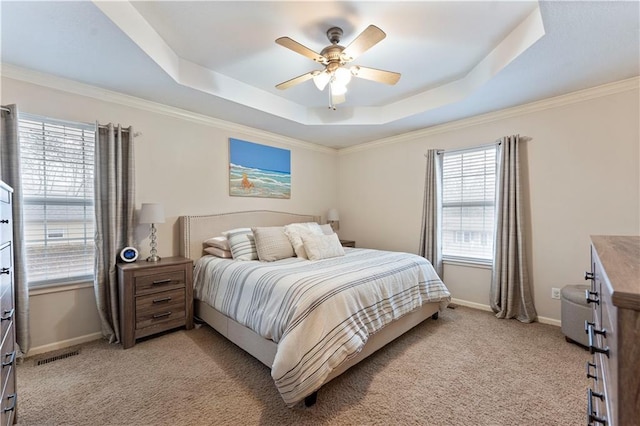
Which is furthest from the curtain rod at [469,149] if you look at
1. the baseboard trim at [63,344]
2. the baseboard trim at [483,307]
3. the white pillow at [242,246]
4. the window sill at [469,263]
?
the baseboard trim at [63,344]

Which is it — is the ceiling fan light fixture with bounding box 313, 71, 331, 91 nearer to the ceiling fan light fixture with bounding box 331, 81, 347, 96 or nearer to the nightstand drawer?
the ceiling fan light fixture with bounding box 331, 81, 347, 96

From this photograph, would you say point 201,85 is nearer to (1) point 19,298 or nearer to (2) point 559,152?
(1) point 19,298

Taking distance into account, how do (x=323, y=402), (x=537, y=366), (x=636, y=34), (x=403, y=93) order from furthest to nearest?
1. (x=403, y=93)
2. (x=537, y=366)
3. (x=636, y=34)
4. (x=323, y=402)

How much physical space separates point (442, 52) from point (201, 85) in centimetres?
230

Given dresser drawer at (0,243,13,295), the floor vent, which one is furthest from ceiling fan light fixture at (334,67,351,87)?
the floor vent

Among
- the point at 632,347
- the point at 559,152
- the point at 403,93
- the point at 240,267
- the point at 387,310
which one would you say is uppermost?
the point at 403,93

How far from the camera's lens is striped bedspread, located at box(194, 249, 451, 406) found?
1691 mm

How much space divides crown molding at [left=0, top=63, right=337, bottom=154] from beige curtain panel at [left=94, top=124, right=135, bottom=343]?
1.12 feet

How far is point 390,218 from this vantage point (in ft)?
14.6

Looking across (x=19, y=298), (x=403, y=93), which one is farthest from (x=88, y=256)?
(x=403, y=93)

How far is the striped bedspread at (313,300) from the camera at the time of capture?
1691 millimetres

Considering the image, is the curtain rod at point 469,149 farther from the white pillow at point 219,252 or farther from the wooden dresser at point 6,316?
the wooden dresser at point 6,316

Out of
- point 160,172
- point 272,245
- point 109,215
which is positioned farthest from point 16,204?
point 272,245

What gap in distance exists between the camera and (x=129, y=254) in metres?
2.81
